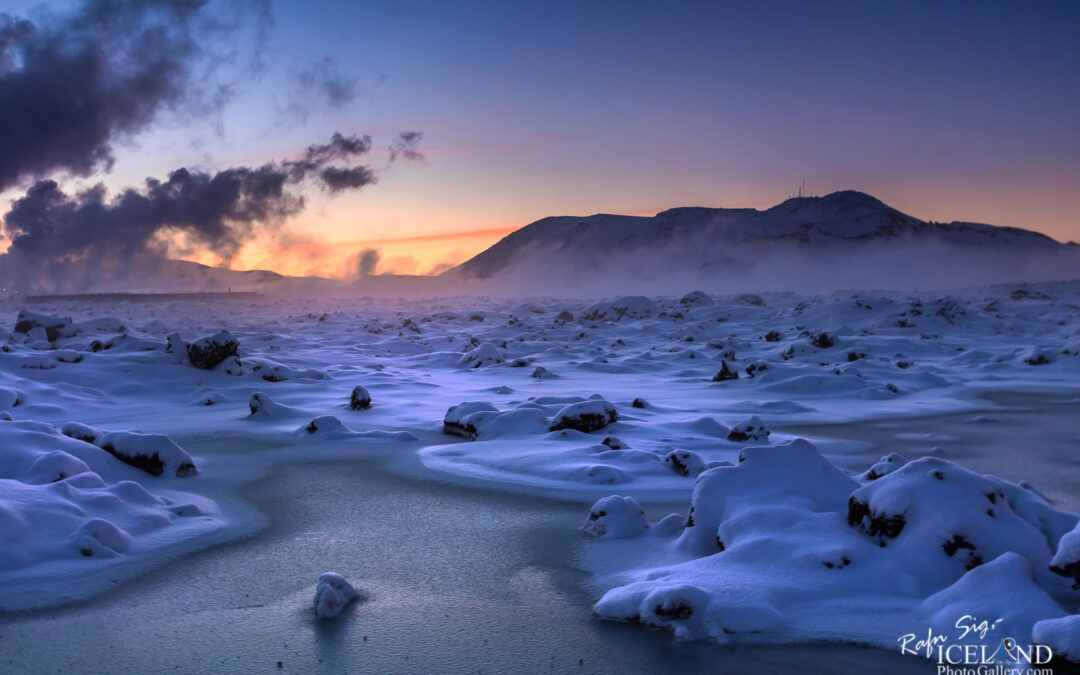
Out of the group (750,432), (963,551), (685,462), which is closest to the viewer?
(963,551)

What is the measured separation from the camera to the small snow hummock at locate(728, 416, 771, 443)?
628 centimetres

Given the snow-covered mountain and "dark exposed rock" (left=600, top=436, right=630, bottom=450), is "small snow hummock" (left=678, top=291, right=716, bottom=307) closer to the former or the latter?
"dark exposed rock" (left=600, top=436, right=630, bottom=450)

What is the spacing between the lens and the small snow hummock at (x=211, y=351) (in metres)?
10.3

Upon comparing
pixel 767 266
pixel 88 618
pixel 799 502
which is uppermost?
pixel 767 266

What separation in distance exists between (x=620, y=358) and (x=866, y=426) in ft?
22.9

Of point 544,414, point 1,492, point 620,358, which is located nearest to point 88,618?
point 1,492

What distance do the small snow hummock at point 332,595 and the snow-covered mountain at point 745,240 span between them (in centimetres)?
10218

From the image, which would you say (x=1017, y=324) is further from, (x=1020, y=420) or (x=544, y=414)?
(x=544, y=414)

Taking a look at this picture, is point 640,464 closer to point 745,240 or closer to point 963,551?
point 963,551

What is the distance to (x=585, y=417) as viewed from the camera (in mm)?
6582

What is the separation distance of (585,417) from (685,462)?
1.41 meters

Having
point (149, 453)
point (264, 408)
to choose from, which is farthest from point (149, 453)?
point (264, 408)

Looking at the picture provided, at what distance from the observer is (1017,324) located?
1805 centimetres

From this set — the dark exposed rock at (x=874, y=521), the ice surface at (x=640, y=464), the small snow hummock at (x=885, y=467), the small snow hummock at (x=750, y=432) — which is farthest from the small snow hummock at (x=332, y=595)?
the small snow hummock at (x=750, y=432)
